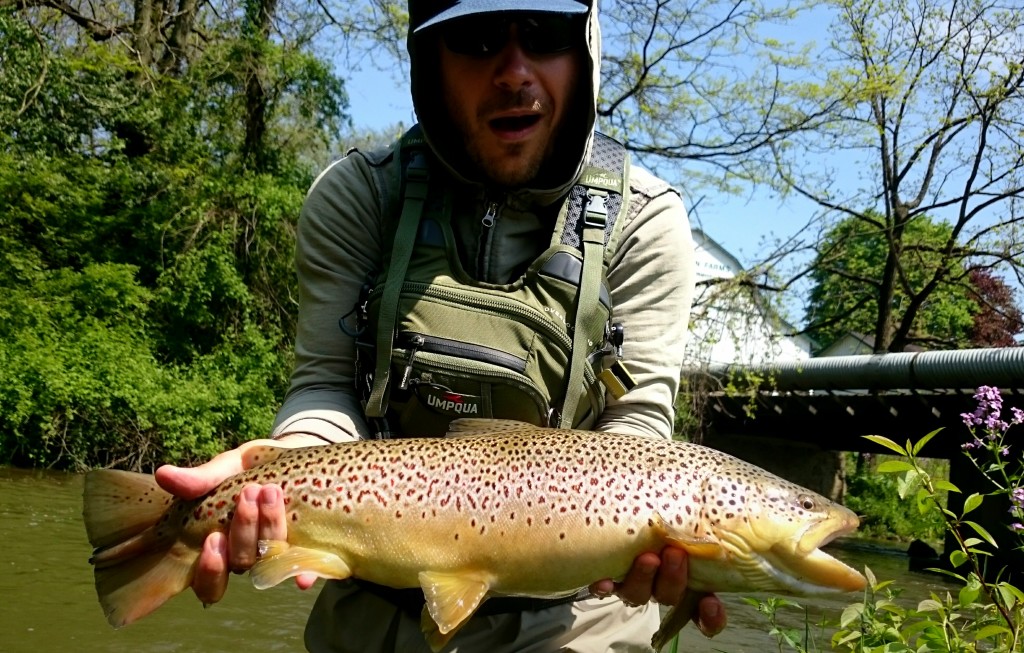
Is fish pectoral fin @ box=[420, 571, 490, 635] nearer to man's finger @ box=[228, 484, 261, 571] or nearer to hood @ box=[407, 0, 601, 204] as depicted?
man's finger @ box=[228, 484, 261, 571]

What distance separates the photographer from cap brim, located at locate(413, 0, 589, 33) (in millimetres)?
2584

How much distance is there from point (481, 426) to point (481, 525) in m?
0.31

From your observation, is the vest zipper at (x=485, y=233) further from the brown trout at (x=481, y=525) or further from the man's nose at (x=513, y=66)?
the brown trout at (x=481, y=525)

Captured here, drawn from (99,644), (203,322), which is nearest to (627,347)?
(99,644)

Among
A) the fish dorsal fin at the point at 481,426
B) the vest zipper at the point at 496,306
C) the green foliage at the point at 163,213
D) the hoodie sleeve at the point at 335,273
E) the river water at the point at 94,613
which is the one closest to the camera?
the fish dorsal fin at the point at 481,426

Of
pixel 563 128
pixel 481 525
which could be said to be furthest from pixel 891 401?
pixel 481 525

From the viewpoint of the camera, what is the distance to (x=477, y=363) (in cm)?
253

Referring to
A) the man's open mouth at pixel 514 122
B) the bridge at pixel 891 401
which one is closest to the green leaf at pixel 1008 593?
the man's open mouth at pixel 514 122

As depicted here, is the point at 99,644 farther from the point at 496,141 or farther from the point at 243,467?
the point at 496,141

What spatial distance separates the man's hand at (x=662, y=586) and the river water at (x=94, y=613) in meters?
3.87

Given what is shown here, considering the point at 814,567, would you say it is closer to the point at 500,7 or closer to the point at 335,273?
the point at 335,273

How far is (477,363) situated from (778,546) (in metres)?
0.94

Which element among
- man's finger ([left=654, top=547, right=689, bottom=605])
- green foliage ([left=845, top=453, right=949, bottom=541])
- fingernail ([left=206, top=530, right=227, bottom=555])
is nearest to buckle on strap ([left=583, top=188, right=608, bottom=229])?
man's finger ([left=654, top=547, right=689, bottom=605])

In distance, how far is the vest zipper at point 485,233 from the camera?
105 inches
